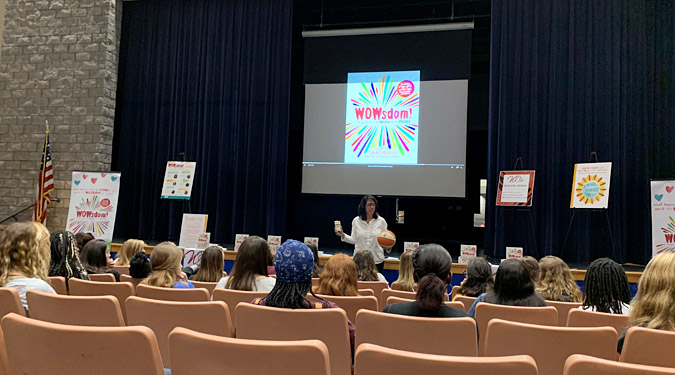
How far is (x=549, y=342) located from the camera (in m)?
1.80

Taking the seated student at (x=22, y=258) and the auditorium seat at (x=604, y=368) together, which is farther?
the seated student at (x=22, y=258)

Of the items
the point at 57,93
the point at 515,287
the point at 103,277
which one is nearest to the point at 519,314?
the point at 515,287

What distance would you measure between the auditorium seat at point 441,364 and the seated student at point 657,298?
0.94 meters

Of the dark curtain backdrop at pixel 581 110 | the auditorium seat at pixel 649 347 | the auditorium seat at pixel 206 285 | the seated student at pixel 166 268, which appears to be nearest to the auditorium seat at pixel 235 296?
the seated student at pixel 166 268

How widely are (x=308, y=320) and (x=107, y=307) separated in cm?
87

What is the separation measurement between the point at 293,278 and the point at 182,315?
47 centimetres

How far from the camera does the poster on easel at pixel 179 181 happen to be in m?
7.47

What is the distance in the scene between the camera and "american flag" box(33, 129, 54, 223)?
743 centimetres

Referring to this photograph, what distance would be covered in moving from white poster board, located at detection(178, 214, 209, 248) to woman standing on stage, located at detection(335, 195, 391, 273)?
206 cm

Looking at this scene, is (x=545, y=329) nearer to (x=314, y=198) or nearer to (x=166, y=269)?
(x=166, y=269)

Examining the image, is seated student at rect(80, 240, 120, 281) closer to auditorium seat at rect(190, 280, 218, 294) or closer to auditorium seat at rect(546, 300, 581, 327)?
auditorium seat at rect(190, 280, 218, 294)

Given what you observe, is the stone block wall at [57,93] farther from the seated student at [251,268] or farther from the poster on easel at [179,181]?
the seated student at [251,268]

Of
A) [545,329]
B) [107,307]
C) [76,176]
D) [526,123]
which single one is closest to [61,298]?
[107,307]

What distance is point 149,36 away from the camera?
8.66m
